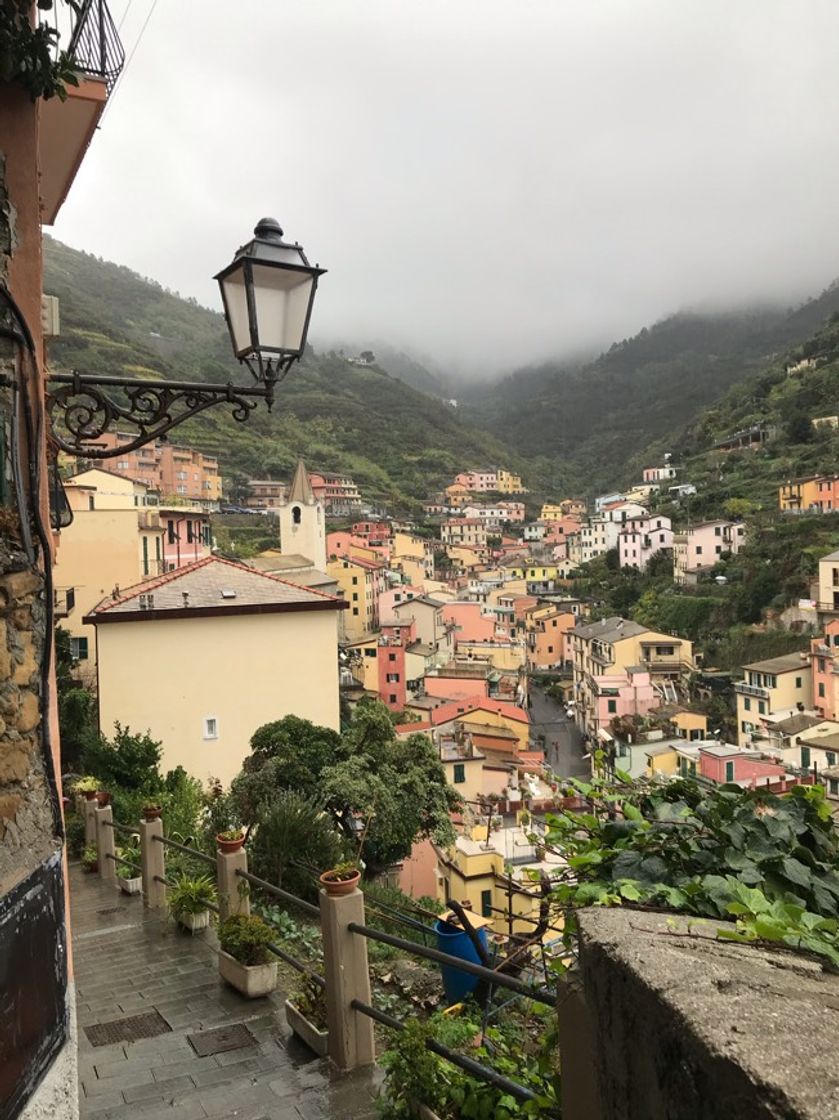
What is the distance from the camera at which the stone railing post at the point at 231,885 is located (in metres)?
5.65

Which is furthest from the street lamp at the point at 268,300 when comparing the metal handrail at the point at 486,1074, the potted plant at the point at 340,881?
the metal handrail at the point at 486,1074

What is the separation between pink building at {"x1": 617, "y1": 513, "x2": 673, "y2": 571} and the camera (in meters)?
72.5

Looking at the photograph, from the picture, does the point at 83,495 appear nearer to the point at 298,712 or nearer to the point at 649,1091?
the point at 298,712

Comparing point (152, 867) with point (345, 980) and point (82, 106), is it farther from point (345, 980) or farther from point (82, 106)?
point (82, 106)

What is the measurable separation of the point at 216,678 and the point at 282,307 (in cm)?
1468

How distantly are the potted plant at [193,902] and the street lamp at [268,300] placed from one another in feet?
15.5

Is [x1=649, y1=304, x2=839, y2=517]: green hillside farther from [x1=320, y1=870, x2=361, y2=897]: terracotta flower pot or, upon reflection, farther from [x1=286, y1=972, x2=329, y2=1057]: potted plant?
[x1=320, y1=870, x2=361, y2=897]: terracotta flower pot

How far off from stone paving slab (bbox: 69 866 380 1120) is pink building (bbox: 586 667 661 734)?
39414 millimetres

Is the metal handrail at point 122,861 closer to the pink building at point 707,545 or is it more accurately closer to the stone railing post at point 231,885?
the stone railing post at point 231,885

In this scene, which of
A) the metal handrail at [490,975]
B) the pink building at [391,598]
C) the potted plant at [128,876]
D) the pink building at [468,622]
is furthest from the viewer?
the pink building at [391,598]

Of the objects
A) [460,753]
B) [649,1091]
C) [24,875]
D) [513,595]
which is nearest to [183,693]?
[460,753]

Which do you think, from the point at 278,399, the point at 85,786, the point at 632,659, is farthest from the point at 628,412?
the point at 85,786

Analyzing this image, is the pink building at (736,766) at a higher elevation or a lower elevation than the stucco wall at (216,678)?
lower

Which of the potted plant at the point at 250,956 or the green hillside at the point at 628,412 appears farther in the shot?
the green hillside at the point at 628,412
